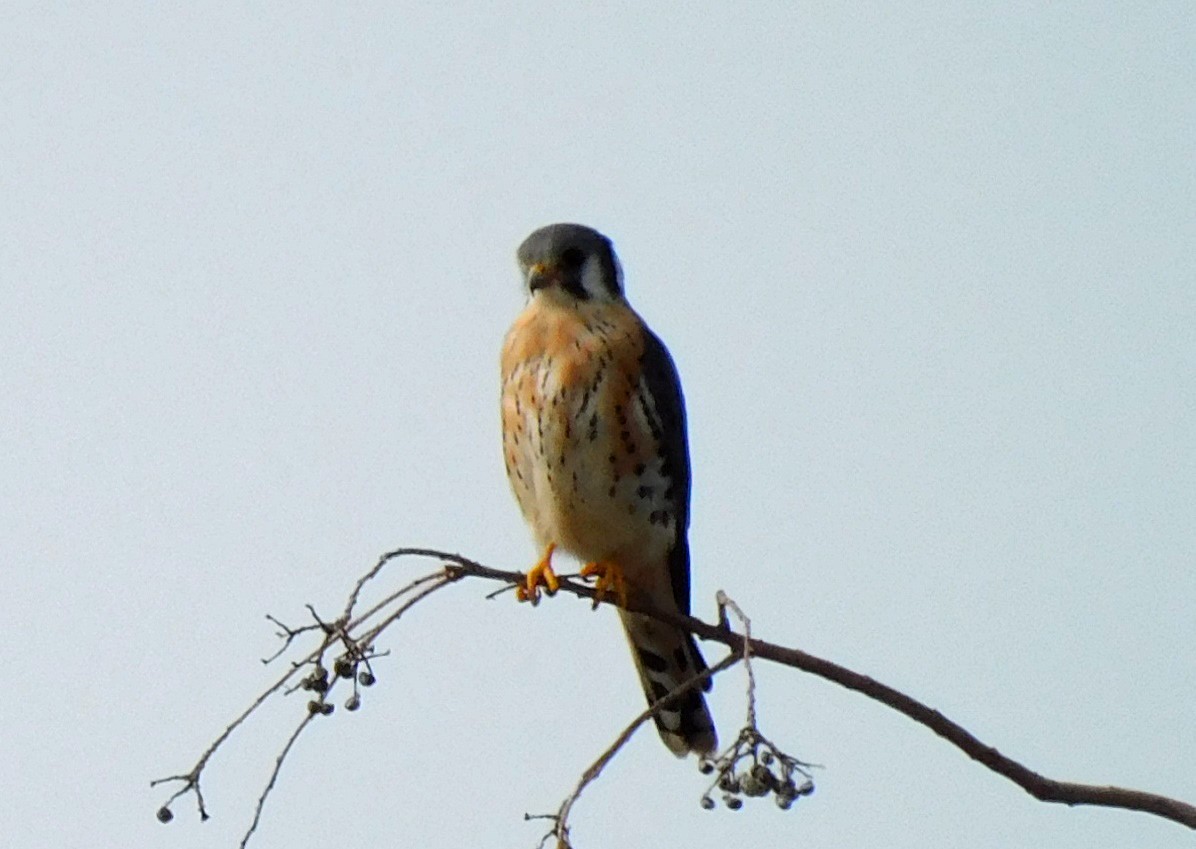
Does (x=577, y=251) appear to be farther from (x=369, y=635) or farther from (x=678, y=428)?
(x=369, y=635)

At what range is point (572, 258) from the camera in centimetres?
583

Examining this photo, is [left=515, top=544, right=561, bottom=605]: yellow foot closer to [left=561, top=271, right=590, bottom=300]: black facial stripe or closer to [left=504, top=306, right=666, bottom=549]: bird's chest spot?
[left=504, top=306, right=666, bottom=549]: bird's chest spot

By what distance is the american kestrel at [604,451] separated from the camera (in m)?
5.34

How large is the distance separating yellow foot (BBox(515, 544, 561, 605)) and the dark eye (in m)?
1.00

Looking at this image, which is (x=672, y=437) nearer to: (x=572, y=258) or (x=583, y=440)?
(x=583, y=440)

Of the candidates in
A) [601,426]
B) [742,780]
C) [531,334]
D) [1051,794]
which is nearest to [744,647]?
[742,780]

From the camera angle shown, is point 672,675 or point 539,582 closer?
point 539,582

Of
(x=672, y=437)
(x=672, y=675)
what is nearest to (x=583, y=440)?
(x=672, y=437)

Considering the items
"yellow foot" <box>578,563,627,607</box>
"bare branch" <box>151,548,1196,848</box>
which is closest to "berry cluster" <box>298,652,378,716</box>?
"bare branch" <box>151,548,1196,848</box>

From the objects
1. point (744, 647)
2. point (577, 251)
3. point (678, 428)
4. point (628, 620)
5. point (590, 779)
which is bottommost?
point (590, 779)

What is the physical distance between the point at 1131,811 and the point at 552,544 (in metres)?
2.39

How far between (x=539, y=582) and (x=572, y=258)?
1.19 m

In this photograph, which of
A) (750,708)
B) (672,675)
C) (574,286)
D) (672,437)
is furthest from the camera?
(672,675)

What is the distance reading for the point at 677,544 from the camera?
5645 mm
